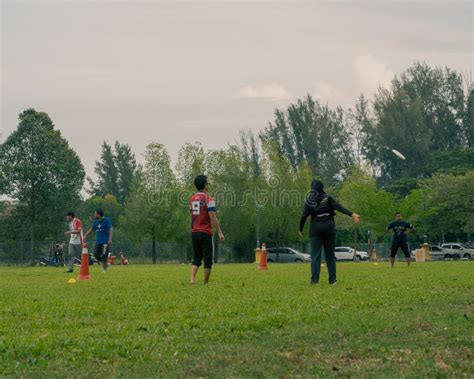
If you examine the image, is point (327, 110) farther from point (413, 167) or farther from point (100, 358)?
point (100, 358)

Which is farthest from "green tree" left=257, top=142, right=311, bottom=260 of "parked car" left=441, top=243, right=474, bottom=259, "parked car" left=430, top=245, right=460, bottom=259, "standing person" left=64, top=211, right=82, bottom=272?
"standing person" left=64, top=211, right=82, bottom=272

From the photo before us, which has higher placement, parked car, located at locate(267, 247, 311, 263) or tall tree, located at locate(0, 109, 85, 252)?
tall tree, located at locate(0, 109, 85, 252)

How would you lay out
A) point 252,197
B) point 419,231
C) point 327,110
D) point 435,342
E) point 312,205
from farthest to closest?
point 327,110 < point 419,231 < point 252,197 < point 312,205 < point 435,342

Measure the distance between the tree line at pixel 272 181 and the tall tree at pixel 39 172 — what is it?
0.09m

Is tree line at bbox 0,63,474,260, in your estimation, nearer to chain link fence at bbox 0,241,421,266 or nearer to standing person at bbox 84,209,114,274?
chain link fence at bbox 0,241,421,266

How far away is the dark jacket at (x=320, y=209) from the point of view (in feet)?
51.3

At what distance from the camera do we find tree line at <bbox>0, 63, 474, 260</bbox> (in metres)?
66.7

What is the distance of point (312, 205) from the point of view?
15742mm

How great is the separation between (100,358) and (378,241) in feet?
262

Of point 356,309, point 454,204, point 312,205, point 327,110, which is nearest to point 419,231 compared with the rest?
point 454,204

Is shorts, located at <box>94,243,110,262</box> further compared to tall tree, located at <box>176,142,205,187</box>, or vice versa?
tall tree, located at <box>176,142,205,187</box>

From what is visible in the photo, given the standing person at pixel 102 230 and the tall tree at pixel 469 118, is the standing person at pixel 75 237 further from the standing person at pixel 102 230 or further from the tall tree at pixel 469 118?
the tall tree at pixel 469 118

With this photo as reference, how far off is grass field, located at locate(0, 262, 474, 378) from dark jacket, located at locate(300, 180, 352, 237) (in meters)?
3.54

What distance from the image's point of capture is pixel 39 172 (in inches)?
2589
